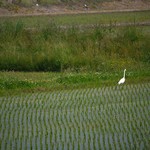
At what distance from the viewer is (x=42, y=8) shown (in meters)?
26.0

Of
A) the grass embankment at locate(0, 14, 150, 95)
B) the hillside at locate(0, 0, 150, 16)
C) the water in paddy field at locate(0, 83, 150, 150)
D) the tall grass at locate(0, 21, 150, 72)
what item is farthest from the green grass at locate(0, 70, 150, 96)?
the hillside at locate(0, 0, 150, 16)

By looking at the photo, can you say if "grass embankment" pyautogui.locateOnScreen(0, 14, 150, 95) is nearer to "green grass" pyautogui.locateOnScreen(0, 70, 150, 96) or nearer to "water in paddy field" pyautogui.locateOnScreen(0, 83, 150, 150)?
"green grass" pyautogui.locateOnScreen(0, 70, 150, 96)

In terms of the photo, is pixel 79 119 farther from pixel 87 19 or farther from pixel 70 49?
pixel 87 19

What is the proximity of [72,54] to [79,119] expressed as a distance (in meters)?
5.38

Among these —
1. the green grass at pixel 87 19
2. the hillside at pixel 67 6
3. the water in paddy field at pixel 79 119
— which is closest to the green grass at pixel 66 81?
the water in paddy field at pixel 79 119

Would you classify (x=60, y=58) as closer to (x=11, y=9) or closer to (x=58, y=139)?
(x=58, y=139)

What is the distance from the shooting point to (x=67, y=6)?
27.0 metres

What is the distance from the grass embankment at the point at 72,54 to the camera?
11703 mm

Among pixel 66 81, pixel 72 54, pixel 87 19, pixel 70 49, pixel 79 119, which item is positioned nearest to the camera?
pixel 79 119

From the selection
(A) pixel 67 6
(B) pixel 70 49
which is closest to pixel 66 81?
(B) pixel 70 49

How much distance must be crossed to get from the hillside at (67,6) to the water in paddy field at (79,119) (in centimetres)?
1584

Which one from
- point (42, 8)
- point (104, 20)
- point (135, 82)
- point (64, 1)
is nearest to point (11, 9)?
point (42, 8)

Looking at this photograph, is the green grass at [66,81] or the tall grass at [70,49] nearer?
the green grass at [66,81]

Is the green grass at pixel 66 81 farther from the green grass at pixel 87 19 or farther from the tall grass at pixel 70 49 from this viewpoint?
the green grass at pixel 87 19
